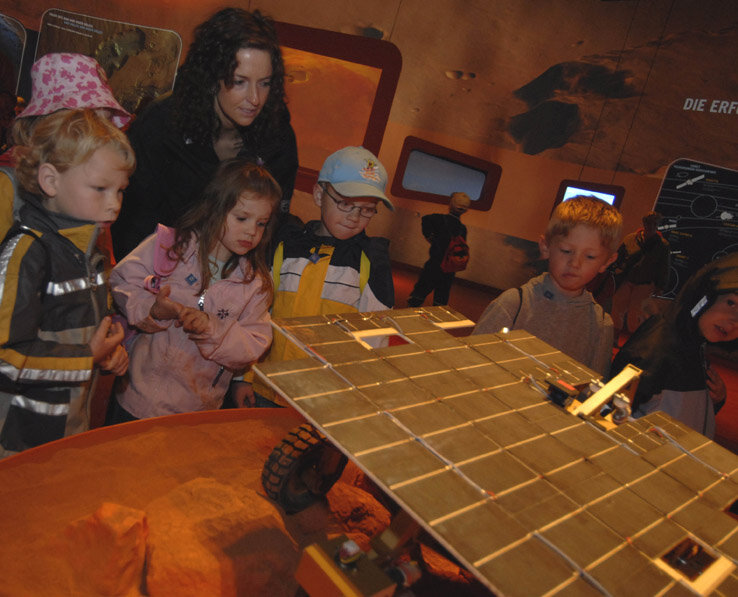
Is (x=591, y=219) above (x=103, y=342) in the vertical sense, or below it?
above

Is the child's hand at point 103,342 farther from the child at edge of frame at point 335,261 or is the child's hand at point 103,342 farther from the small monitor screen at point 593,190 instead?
the small monitor screen at point 593,190

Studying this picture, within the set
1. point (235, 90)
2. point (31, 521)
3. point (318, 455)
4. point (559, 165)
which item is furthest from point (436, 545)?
point (559, 165)

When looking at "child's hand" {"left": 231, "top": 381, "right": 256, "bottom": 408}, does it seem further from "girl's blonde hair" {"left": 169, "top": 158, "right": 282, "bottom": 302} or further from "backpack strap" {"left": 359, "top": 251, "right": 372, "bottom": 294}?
"backpack strap" {"left": 359, "top": 251, "right": 372, "bottom": 294}

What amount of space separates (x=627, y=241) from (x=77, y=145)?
246 inches

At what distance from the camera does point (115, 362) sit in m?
1.75

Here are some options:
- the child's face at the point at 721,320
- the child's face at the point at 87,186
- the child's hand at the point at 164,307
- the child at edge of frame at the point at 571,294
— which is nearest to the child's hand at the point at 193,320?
the child's hand at the point at 164,307

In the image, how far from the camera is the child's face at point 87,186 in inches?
61.4

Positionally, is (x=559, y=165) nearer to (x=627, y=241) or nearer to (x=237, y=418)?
(x=627, y=241)

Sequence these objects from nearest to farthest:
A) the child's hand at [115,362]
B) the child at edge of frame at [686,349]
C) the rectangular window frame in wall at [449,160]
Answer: the child's hand at [115,362], the child at edge of frame at [686,349], the rectangular window frame in wall at [449,160]

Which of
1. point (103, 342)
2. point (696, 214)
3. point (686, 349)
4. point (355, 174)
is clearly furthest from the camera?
point (696, 214)

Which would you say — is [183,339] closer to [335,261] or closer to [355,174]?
[335,261]

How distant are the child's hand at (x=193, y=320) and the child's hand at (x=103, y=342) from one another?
0.22 m

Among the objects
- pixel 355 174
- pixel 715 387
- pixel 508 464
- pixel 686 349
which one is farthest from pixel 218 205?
pixel 715 387

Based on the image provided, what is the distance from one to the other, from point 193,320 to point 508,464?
1305mm
